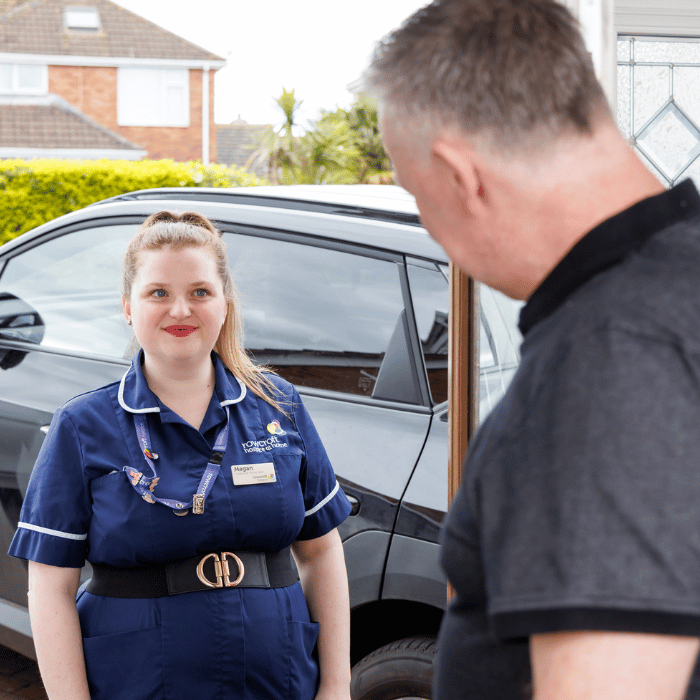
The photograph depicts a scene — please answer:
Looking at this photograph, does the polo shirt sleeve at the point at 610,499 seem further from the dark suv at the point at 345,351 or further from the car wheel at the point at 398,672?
the car wheel at the point at 398,672

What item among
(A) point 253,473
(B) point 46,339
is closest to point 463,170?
(A) point 253,473

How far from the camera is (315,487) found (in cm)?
203

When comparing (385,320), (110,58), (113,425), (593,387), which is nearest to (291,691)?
(113,425)

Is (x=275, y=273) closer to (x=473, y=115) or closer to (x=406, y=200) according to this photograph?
(x=406, y=200)

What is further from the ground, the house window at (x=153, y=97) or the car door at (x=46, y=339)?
the house window at (x=153, y=97)

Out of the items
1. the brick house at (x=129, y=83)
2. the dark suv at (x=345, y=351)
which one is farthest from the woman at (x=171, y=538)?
the brick house at (x=129, y=83)

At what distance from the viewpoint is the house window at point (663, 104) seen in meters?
1.86

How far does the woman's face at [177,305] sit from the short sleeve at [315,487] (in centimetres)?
29

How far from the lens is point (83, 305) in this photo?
11.5 ft

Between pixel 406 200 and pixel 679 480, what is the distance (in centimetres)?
241

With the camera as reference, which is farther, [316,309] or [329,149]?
[329,149]

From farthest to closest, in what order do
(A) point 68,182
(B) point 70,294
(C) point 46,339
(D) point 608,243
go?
(A) point 68,182 < (B) point 70,294 < (C) point 46,339 < (D) point 608,243

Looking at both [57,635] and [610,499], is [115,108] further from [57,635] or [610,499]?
[610,499]

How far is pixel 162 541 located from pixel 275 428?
37 cm
